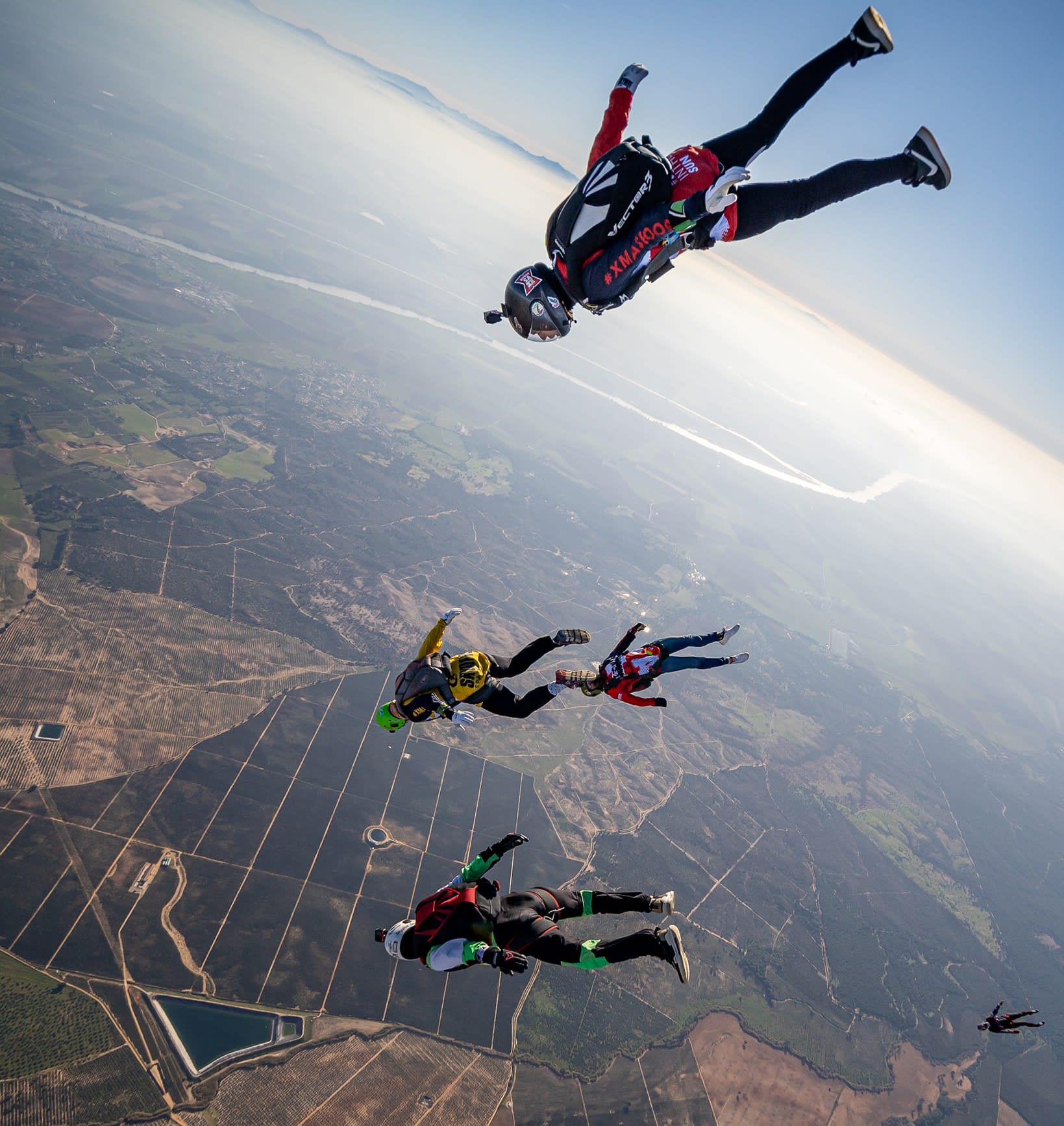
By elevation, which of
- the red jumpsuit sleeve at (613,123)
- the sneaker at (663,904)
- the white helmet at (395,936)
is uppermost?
the red jumpsuit sleeve at (613,123)

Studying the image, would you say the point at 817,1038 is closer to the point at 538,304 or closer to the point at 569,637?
the point at 569,637

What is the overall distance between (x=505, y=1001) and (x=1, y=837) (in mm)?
25954

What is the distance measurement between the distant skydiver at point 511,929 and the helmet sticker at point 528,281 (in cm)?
688

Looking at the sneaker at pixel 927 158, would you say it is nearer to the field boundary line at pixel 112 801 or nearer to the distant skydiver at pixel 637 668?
the distant skydiver at pixel 637 668

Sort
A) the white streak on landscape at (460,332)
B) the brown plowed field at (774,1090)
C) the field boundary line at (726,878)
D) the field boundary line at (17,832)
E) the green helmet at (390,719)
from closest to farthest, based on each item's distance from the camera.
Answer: the green helmet at (390,719), the field boundary line at (17,832), the brown plowed field at (774,1090), the field boundary line at (726,878), the white streak on landscape at (460,332)

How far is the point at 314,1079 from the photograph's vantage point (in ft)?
81.1

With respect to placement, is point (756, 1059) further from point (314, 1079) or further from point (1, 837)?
point (1, 837)

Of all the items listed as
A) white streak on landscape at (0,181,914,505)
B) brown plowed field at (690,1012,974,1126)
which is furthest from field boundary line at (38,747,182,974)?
white streak on landscape at (0,181,914,505)

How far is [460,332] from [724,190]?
556ft

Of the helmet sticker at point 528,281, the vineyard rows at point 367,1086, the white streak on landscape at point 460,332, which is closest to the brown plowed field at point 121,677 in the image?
the vineyard rows at point 367,1086

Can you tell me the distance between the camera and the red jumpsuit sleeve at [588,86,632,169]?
619 cm

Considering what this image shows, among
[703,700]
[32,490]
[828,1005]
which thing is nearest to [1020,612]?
[703,700]

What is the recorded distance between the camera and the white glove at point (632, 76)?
20.1 feet

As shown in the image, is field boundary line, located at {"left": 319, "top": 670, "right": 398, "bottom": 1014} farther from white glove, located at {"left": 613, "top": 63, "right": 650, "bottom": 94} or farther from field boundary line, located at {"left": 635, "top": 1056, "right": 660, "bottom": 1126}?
white glove, located at {"left": 613, "top": 63, "right": 650, "bottom": 94}
